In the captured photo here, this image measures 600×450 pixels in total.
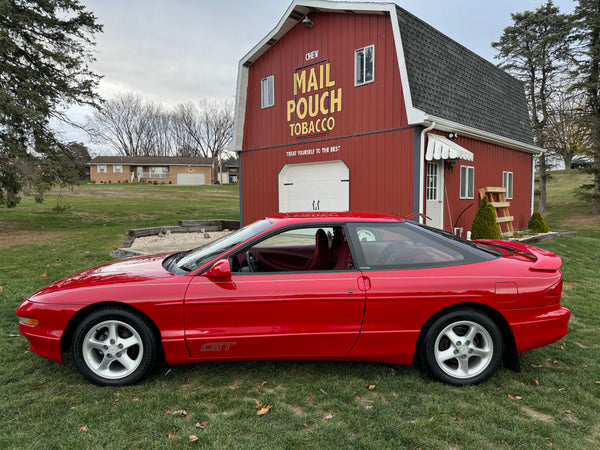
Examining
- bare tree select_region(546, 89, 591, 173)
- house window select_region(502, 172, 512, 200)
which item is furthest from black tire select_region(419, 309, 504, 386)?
bare tree select_region(546, 89, 591, 173)

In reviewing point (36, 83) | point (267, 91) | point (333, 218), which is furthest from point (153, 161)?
point (333, 218)

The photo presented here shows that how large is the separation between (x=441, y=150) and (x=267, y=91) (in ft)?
21.0

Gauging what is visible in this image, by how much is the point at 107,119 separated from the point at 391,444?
65.8m

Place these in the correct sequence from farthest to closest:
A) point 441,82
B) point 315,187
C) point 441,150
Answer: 1. point 315,187
2. point 441,82
3. point 441,150

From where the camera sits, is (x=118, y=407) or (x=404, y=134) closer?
(x=118, y=407)

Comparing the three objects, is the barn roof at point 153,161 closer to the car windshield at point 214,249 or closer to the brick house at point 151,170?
the brick house at point 151,170

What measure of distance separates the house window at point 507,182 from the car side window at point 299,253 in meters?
11.3

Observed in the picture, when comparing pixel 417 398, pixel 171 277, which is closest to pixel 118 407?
pixel 171 277

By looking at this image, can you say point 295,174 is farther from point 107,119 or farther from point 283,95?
point 107,119

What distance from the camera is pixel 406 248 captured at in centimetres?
322

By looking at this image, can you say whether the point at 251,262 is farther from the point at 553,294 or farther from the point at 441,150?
the point at 441,150

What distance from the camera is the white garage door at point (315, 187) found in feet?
36.7

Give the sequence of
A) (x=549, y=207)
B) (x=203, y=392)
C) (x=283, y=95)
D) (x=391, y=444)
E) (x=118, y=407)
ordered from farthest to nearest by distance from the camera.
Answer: (x=549, y=207) < (x=283, y=95) < (x=203, y=392) < (x=118, y=407) < (x=391, y=444)

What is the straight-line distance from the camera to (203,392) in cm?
290
